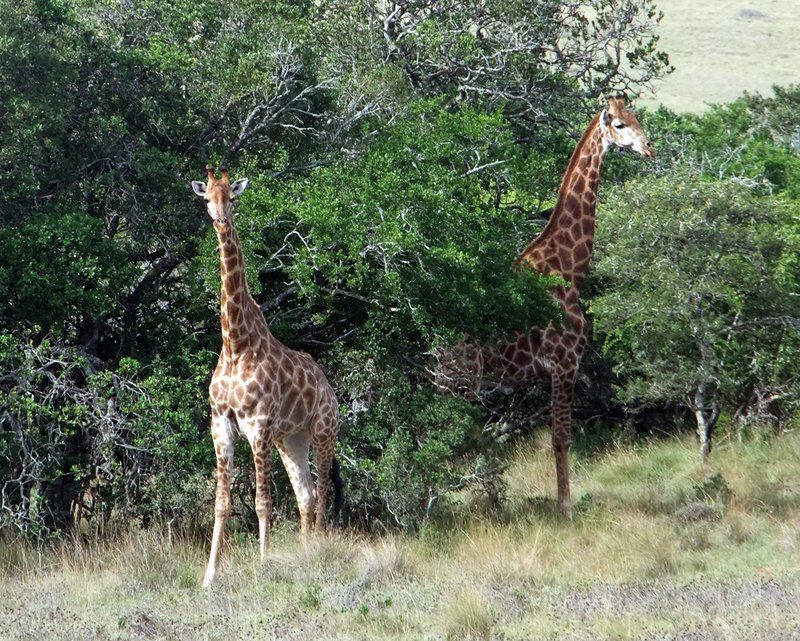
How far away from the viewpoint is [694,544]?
444 inches

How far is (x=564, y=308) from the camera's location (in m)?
13.6

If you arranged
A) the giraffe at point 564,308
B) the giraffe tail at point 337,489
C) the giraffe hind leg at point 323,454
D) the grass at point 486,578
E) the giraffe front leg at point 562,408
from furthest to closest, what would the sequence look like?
the giraffe front leg at point 562,408, the giraffe at point 564,308, the giraffe tail at point 337,489, the giraffe hind leg at point 323,454, the grass at point 486,578

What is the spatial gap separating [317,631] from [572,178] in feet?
23.1

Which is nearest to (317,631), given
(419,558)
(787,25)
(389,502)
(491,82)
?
(419,558)

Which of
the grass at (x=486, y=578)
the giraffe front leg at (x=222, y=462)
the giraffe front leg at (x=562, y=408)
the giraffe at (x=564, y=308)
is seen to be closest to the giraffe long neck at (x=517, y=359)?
the giraffe at (x=564, y=308)

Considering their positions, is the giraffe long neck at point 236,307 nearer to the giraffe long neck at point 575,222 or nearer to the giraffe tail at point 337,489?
the giraffe tail at point 337,489

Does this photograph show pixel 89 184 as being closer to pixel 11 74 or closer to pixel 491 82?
pixel 11 74

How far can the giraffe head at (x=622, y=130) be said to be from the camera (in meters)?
13.6

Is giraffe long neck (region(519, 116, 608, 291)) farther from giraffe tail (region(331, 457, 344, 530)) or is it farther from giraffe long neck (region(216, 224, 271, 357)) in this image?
giraffe long neck (region(216, 224, 271, 357))

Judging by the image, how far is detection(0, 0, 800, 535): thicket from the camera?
1125cm

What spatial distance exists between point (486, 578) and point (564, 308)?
14.5 feet

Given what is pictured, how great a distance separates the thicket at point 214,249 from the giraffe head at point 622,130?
22.2 inches

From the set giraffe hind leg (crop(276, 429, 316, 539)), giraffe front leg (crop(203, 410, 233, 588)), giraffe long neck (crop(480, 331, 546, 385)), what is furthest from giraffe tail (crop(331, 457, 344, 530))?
giraffe long neck (crop(480, 331, 546, 385))

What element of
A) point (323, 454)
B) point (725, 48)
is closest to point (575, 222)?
point (323, 454)
